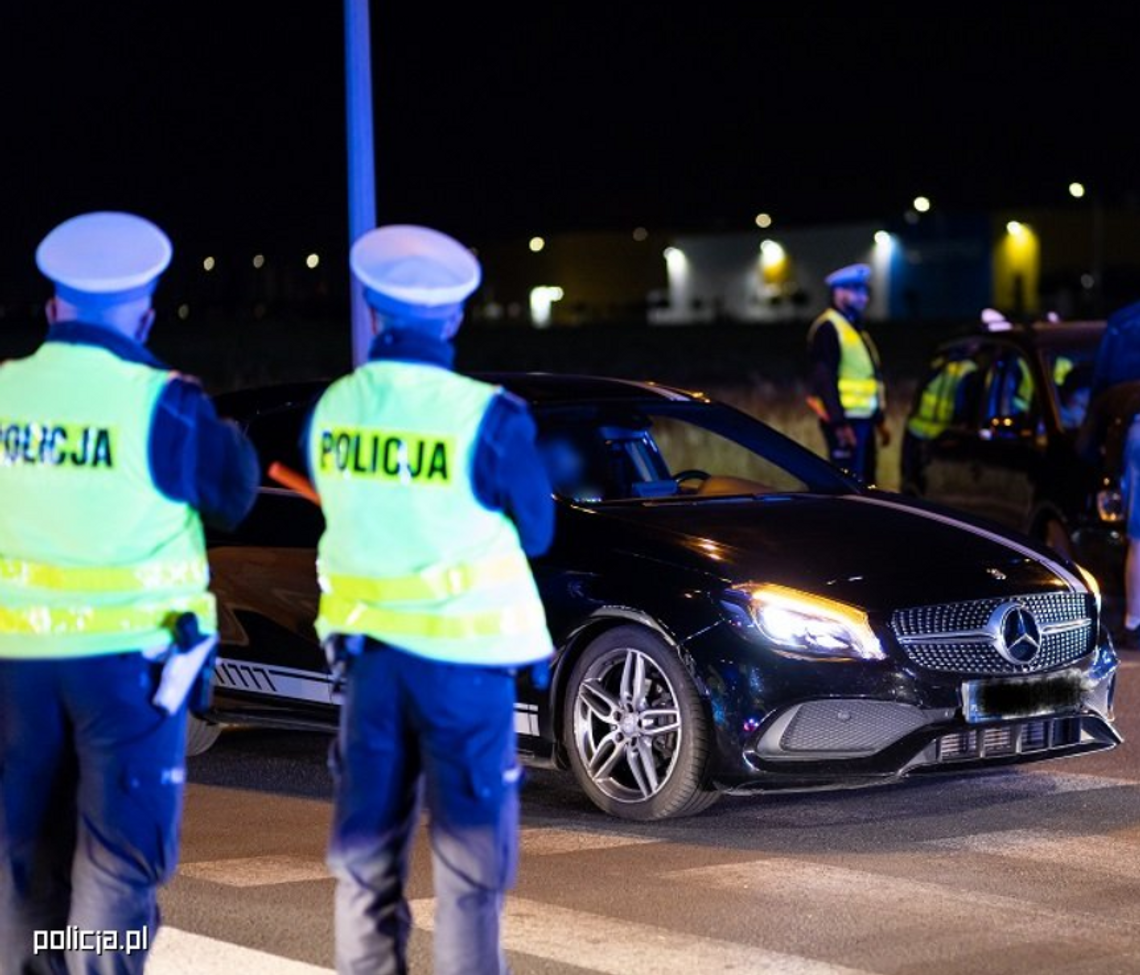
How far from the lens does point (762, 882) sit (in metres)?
7.96

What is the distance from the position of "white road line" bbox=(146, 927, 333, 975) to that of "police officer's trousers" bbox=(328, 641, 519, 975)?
1092mm

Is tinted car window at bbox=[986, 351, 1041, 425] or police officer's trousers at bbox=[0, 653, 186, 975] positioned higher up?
tinted car window at bbox=[986, 351, 1041, 425]

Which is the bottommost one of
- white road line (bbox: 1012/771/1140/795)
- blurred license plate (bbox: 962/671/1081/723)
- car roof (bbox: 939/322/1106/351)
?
white road line (bbox: 1012/771/1140/795)

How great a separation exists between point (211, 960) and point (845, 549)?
3.08 meters

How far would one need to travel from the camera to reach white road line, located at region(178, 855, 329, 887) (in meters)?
8.09

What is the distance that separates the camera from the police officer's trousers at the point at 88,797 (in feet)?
18.5

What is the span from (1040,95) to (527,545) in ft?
227

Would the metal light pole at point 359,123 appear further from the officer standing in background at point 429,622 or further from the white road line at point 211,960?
the officer standing in background at point 429,622

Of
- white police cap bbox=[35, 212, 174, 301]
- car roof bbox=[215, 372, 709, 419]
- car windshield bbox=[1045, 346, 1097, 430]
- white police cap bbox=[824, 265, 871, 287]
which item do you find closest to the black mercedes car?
car roof bbox=[215, 372, 709, 419]

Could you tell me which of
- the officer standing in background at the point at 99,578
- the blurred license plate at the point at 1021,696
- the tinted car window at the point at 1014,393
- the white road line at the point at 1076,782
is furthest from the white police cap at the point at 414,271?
the tinted car window at the point at 1014,393

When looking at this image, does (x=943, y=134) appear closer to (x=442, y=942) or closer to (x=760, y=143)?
(x=760, y=143)

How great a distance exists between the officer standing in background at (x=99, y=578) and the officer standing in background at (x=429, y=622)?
314mm

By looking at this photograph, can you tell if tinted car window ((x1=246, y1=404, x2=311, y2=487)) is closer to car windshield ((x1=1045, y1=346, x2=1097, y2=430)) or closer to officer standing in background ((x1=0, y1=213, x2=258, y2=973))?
officer standing in background ((x1=0, y1=213, x2=258, y2=973))

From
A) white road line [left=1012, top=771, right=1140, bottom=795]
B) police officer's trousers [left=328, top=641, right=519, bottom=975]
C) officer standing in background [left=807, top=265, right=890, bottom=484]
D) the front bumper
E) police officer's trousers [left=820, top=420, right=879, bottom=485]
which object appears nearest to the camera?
police officer's trousers [left=328, top=641, right=519, bottom=975]
